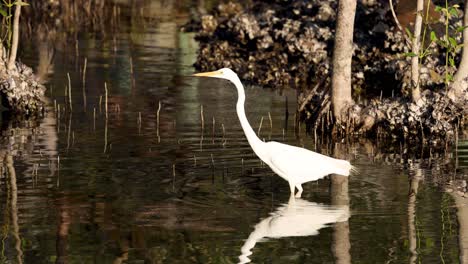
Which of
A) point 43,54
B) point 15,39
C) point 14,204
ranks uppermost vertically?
point 15,39

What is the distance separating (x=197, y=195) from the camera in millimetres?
14570

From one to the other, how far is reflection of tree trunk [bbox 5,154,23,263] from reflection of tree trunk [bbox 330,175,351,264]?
11.1ft

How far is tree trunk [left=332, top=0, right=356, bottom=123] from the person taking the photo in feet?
61.6

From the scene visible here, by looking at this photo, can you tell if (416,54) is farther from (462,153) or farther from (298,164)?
(298,164)

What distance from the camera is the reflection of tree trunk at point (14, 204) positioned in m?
11.9

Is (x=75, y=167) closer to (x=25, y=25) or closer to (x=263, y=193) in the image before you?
(x=263, y=193)

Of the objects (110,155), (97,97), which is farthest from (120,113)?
(110,155)

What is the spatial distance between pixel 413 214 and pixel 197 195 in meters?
2.86

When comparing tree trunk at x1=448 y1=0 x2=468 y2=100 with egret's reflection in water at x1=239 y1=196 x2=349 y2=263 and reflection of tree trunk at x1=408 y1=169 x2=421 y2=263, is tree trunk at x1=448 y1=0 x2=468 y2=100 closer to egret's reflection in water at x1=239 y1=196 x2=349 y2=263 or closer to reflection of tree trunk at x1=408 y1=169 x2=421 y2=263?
reflection of tree trunk at x1=408 y1=169 x2=421 y2=263

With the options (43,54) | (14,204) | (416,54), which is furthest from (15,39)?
(43,54)

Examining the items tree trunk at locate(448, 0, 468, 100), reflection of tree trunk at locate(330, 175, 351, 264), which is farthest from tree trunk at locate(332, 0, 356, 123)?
reflection of tree trunk at locate(330, 175, 351, 264)

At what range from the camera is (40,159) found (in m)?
16.9

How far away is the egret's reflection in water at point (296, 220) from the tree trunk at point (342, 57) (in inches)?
197

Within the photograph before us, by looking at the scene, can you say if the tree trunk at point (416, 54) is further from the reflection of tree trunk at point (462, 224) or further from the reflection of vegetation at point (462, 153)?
the reflection of tree trunk at point (462, 224)
